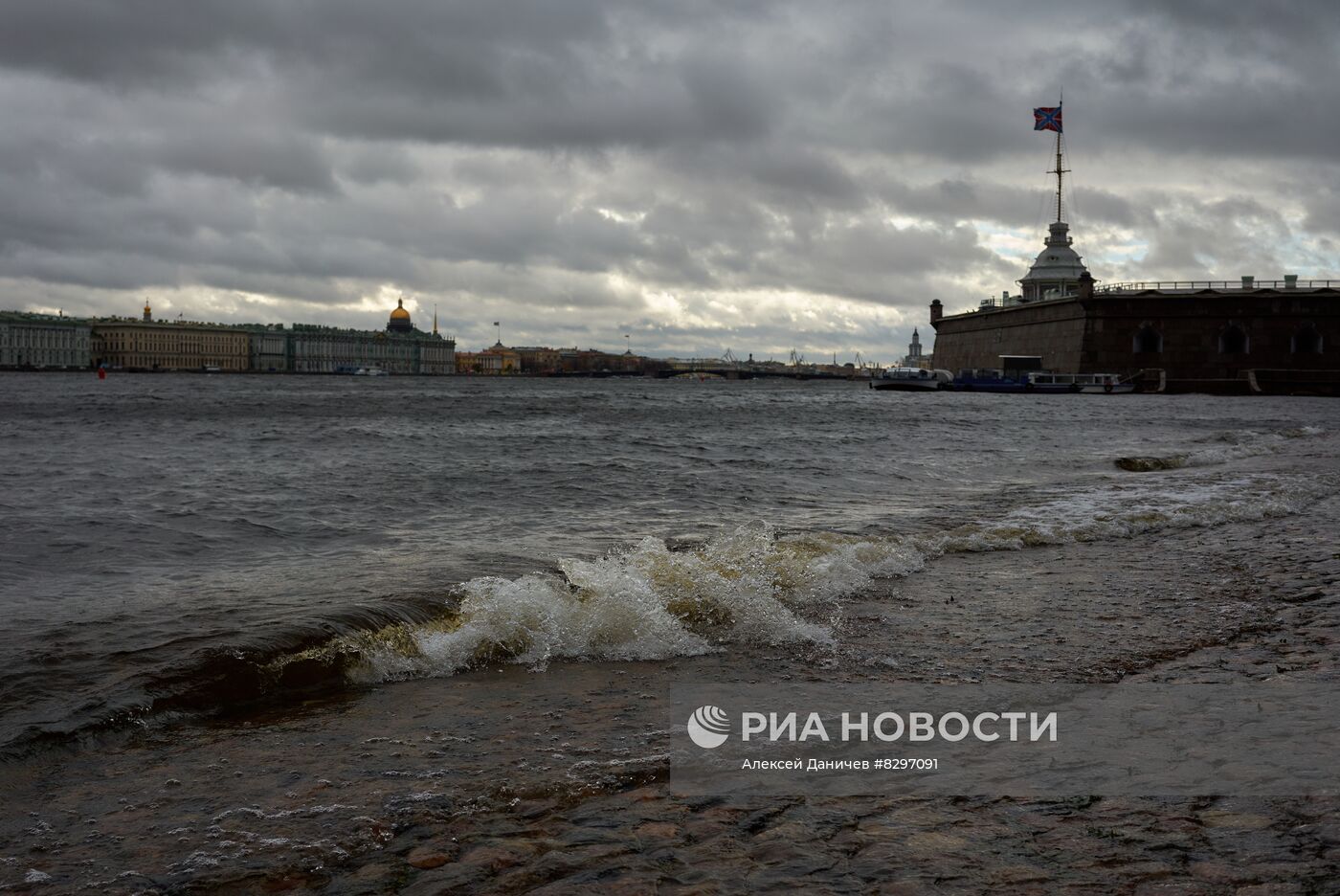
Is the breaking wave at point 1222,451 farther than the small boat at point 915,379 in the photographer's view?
No

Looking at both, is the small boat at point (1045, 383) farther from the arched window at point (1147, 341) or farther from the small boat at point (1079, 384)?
the arched window at point (1147, 341)

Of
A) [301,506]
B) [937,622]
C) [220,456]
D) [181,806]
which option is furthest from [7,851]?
[220,456]

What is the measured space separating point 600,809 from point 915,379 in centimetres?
7331

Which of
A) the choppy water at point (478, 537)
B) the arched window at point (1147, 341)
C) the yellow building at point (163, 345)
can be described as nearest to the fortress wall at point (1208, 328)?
the arched window at point (1147, 341)

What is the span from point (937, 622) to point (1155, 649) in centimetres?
118

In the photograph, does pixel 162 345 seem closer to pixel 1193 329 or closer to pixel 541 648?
pixel 1193 329

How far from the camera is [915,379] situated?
243 feet

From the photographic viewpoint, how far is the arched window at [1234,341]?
58531 millimetres

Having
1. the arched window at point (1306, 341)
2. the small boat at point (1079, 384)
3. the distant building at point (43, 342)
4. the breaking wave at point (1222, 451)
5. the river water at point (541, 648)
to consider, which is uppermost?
the distant building at point (43, 342)

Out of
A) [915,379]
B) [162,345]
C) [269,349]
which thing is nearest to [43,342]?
[162,345]

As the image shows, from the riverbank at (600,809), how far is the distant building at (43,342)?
6892 inches

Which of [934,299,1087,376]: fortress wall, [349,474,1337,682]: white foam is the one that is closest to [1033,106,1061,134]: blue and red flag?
[934,299,1087,376]: fortress wall

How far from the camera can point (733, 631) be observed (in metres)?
5.63

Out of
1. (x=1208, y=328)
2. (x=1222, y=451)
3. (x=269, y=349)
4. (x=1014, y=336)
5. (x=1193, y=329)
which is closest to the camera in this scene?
(x=1222, y=451)
